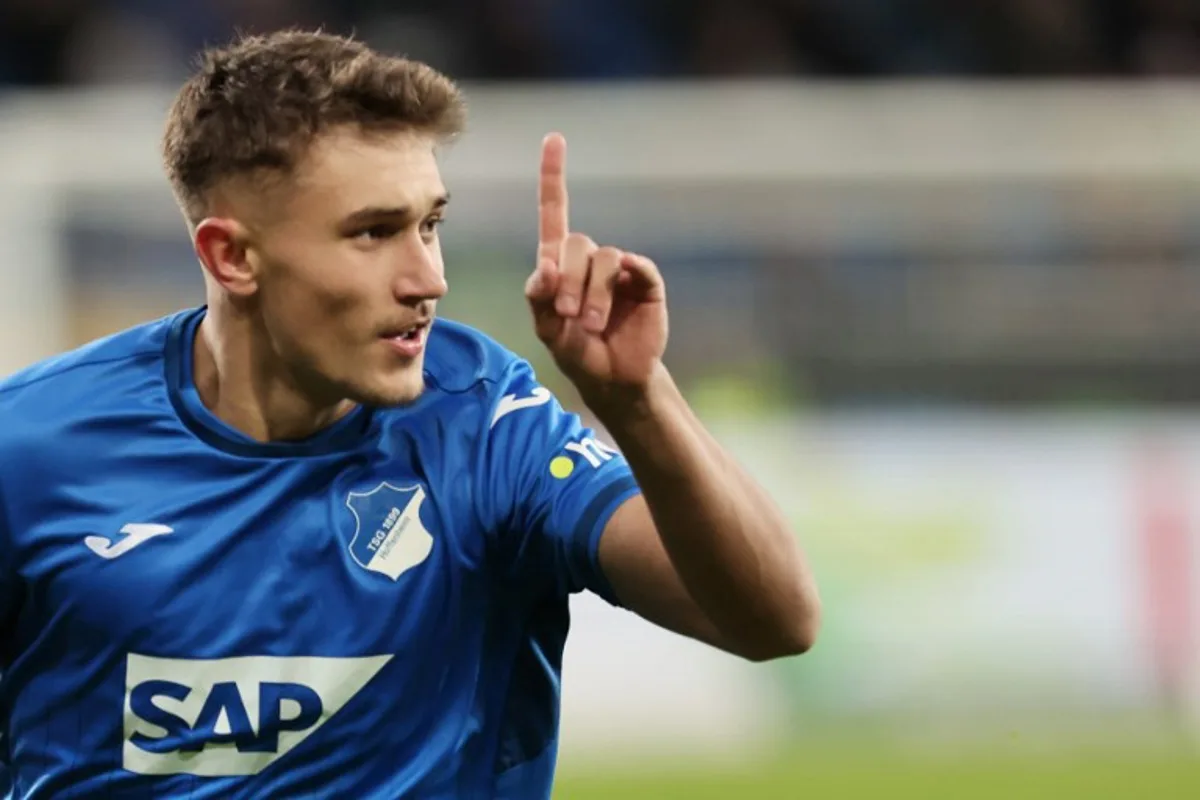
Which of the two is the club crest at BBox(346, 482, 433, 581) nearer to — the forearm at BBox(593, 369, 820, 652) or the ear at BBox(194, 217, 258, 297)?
the ear at BBox(194, 217, 258, 297)

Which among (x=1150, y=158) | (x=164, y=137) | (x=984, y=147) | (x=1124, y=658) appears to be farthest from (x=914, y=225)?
(x=164, y=137)

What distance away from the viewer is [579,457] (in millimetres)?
3398

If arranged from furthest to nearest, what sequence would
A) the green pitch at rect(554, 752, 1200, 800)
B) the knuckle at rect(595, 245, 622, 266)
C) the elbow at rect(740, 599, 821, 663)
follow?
1. the green pitch at rect(554, 752, 1200, 800)
2. the elbow at rect(740, 599, 821, 663)
3. the knuckle at rect(595, 245, 622, 266)

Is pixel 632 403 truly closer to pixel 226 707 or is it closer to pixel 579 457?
pixel 579 457

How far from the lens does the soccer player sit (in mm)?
3355

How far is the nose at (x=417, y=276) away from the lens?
10.9ft

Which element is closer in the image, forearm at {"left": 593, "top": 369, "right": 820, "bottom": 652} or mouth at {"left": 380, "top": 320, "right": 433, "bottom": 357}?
forearm at {"left": 593, "top": 369, "right": 820, "bottom": 652}

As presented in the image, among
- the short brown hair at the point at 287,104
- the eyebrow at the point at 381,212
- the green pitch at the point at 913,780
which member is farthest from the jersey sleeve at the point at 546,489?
the green pitch at the point at 913,780

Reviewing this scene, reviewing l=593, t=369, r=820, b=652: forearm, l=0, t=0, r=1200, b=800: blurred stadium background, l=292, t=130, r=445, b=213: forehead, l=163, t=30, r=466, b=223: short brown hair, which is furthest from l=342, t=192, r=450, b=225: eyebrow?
l=0, t=0, r=1200, b=800: blurred stadium background

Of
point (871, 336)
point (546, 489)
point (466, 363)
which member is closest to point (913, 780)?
point (871, 336)

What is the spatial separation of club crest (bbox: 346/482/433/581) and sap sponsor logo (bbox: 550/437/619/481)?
228 millimetres

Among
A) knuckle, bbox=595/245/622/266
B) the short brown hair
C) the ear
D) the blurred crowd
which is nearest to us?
knuckle, bbox=595/245/622/266

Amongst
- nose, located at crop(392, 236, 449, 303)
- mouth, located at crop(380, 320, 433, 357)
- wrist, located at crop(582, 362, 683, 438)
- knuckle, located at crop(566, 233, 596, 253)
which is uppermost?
nose, located at crop(392, 236, 449, 303)

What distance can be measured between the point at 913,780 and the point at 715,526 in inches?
206
